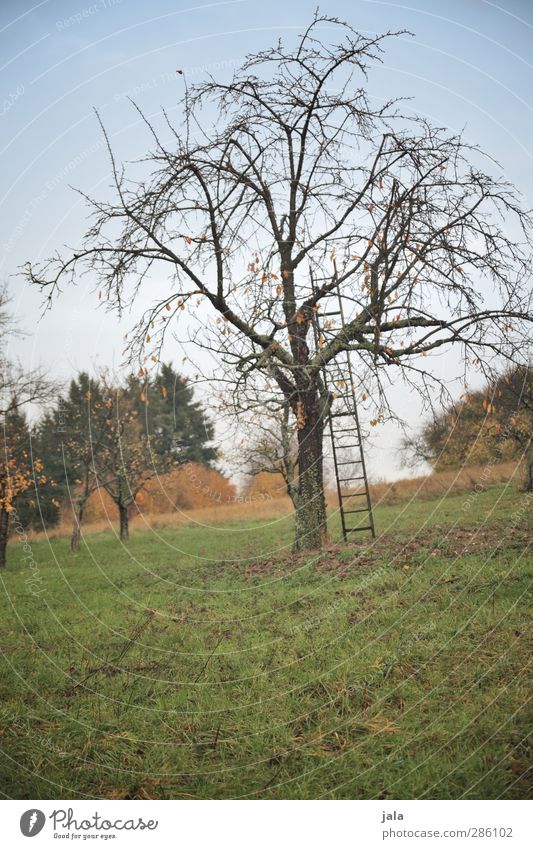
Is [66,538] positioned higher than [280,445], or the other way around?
[280,445]

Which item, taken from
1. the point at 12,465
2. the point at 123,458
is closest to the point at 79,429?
the point at 123,458

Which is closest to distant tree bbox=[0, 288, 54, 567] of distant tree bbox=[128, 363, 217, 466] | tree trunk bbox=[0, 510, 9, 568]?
tree trunk bbox=[0, 510, 9, 568]

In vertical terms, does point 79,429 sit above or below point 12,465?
above

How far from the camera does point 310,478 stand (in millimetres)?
11266

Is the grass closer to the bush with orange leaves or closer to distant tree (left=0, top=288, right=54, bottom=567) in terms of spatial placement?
distant tree (left=0, top=288, right=54, bottom=567)

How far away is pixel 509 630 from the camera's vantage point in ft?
16.0

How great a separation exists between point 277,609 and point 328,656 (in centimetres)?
189

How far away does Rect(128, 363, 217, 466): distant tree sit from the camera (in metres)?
28.5
